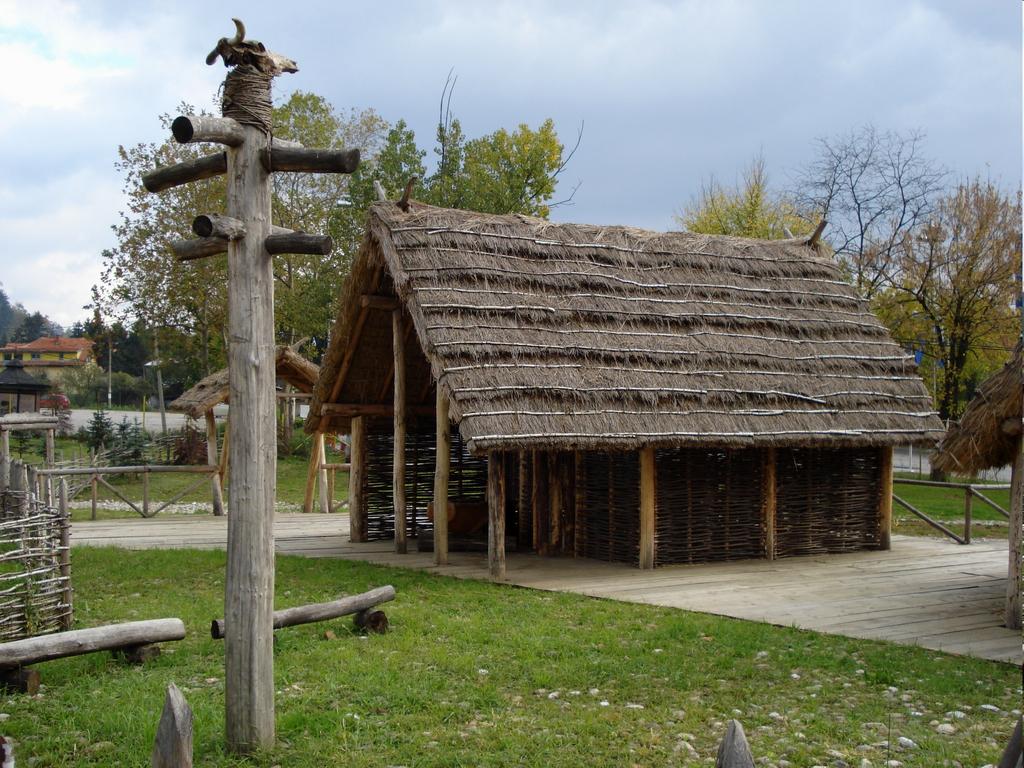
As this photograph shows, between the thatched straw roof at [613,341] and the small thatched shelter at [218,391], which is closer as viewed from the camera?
the thatched straw roof at [613,341]

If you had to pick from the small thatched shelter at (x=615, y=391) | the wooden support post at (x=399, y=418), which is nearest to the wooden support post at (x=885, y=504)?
the small thatched shelter at (x=615, y=391)

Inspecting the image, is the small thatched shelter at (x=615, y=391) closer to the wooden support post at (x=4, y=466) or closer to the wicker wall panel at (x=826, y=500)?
the wicker wall panel at (x=826, y=500)

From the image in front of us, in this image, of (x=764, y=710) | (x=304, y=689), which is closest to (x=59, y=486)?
(x=304, y=689)

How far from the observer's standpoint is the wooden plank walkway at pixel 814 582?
8586mm

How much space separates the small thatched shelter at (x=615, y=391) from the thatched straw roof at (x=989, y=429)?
293cm

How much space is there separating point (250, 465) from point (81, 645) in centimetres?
232

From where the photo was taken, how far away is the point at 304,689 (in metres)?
6.41

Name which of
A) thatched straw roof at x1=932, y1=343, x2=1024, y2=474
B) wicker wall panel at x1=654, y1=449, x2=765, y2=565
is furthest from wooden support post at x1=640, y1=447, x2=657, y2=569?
thatched straw roof at x1=932, y1=343, x2=1024, y2=474

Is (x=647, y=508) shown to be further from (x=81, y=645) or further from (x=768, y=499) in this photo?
(x=81, y=645)

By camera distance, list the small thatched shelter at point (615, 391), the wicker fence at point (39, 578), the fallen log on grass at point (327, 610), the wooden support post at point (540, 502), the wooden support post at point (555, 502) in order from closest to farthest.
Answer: the fallen log on grass at point (327, 610)
the wicker fence at point (39, 578)
the small thatched shelter at point (615, 391)
the wooden support post at point (555, 502)
the wooden support post at point (540, 502)

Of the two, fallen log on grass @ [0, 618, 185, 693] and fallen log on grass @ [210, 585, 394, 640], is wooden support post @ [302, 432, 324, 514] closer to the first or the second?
fallen log on grass @ [210, 585, 394, 640]

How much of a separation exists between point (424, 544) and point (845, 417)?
226 inches

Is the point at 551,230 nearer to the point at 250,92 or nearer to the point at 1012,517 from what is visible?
the point at 1012,517

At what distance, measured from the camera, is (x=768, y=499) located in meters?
12.8
